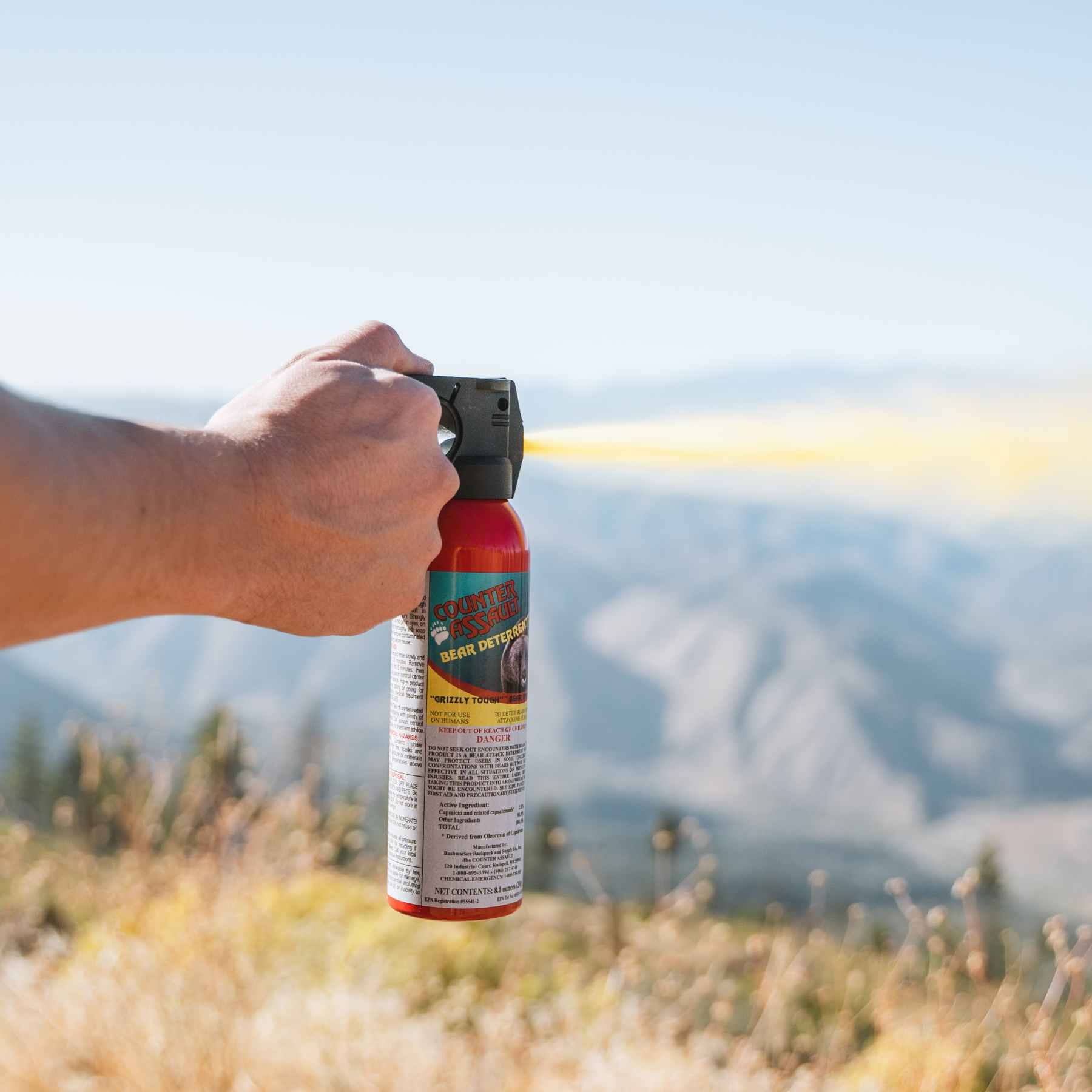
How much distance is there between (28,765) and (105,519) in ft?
27.4

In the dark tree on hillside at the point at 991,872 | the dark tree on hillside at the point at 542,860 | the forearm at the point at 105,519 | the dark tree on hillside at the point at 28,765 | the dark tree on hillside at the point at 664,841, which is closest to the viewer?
the forearm at the point at 105,519

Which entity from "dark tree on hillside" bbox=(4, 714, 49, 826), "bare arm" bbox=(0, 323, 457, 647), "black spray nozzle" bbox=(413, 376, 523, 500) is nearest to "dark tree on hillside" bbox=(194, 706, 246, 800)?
"dark tree on hillside" bbox=(4, 714, 49, 826)

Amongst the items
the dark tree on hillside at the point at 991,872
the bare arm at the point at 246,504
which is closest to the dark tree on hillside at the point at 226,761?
the bare arm at the point at 246,504

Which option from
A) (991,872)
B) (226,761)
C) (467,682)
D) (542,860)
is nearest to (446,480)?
(467,682)

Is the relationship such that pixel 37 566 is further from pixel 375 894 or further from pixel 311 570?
pixel 375 894

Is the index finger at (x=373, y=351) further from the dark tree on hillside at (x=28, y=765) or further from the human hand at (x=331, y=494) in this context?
the dark tree on hillside at (x=28, y=765)

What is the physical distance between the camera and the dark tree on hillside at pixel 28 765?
8.32m

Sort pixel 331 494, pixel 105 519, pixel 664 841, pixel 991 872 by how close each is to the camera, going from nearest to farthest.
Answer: pixel 105 519 → pixel 331 494 → pixel 664 841 → pixel 991 872

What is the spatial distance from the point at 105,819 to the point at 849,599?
4049 cm

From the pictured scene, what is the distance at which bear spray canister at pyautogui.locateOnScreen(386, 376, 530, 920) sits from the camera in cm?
181

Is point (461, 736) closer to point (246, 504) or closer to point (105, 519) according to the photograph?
point (246, 504)

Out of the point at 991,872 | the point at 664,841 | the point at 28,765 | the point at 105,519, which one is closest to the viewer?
the point at 105,519

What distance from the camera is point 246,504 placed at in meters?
1.46

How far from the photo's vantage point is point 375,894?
233 inches
